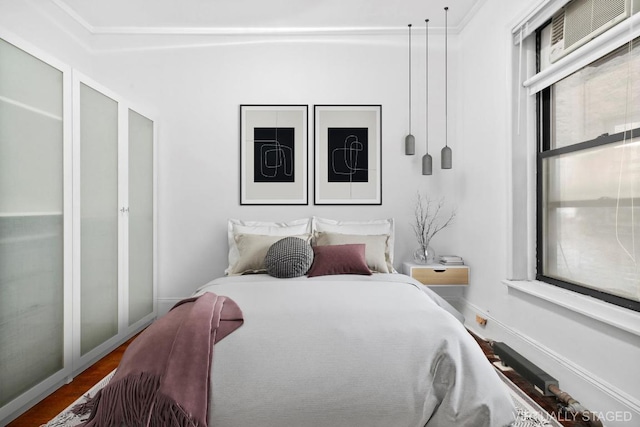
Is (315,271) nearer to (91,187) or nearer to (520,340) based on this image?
(520,340)

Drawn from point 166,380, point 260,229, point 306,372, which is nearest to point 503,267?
point 306,372

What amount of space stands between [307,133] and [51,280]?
238 centimetres

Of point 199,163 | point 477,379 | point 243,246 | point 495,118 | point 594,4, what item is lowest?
point 477,379

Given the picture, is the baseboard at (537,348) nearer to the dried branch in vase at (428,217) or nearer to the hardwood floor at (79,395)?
the hardwood floor at (79,395)

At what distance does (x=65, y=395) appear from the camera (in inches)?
87.4

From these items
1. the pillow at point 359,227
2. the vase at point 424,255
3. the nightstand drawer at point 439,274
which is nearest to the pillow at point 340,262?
the pillow at point 359,227

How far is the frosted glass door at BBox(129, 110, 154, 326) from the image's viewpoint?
126 inches

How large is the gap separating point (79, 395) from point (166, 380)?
1.11m

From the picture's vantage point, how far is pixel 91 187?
8.68 feet

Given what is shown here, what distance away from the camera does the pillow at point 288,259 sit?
2826 mm

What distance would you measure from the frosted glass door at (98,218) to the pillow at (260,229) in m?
0.91

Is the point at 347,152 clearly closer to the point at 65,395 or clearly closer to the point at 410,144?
the point at 410,144

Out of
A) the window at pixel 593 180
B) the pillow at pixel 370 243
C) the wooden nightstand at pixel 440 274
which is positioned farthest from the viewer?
the wooden nightstand at pixel 440 274

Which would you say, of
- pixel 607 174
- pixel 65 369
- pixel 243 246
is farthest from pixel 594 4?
pixel 65 369
